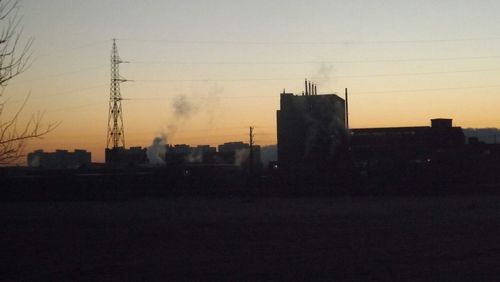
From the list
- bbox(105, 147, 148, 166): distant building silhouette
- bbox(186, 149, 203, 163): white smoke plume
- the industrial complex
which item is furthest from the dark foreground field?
bbox(186, 149, 203, 163): white smoke plume

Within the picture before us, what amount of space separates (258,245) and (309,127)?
53540 mm

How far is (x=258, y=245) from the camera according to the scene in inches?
827

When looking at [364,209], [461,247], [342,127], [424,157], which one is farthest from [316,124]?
[461,247]

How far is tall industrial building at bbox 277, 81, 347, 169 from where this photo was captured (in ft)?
233

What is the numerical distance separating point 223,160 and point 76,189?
41.1 meters

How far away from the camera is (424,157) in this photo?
216 feet

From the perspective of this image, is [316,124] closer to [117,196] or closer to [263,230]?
[117,196]

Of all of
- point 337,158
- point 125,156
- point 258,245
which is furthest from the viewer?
point 125,156

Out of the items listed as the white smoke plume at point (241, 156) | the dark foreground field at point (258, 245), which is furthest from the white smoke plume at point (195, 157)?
the dark foreground field at point (258, 245)

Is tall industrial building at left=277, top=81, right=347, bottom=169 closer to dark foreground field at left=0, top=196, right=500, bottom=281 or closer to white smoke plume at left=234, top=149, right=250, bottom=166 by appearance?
white smoke plume at left=234, top=149, right=250, bottom=166

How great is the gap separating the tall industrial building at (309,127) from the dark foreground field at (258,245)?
117 feet

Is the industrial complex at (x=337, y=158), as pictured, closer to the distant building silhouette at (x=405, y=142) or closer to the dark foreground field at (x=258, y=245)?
the distant building silhouette at (x=405, y=142)

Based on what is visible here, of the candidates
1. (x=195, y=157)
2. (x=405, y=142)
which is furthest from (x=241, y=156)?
(x=405, y=142)

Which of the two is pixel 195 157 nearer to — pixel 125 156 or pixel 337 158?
pixel 125 156
